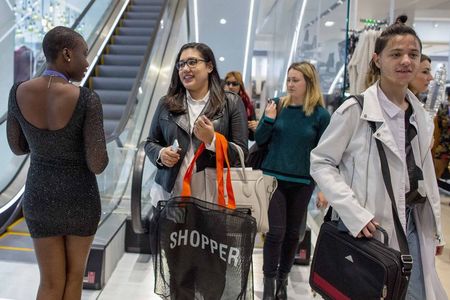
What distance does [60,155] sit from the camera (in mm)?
1854

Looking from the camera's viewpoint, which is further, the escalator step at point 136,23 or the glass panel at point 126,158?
the escalator step at point 136,23

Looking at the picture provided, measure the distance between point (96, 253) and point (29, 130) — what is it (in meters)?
1.68

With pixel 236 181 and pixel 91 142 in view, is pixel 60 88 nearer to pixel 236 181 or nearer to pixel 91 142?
pixel 91 142

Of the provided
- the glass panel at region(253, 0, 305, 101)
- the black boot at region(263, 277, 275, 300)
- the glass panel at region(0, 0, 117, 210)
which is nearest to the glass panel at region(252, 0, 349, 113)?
the glass panel at region(253, 0, 305, 101)

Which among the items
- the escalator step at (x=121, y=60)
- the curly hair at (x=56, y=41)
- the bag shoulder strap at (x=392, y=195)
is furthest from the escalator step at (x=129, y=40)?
the bag shoulder strap at (x=392, y=195)

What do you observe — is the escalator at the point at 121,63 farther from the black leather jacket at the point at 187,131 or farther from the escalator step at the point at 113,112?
the black leather jacket at the point at 187,131

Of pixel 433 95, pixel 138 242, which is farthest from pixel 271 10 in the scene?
Result: pixel 138 242

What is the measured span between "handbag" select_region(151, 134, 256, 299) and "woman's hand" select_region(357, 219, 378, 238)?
1.39 feet

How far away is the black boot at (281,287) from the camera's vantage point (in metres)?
3.05

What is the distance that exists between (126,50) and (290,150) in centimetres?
597

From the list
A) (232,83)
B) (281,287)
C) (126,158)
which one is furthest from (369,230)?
(126,158)

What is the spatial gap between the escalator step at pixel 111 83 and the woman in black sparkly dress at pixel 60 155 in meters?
5.33

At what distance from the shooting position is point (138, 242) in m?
4.00

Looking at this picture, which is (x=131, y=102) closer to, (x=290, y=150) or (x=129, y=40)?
(x=290, y=150)
